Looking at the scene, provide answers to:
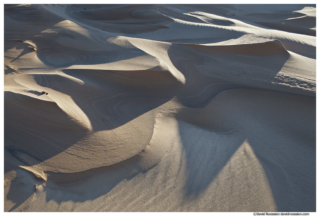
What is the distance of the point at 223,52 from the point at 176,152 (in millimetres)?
1710

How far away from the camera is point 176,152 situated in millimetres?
1613

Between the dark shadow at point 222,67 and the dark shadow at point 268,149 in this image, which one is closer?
the dark shadow at point 268,149

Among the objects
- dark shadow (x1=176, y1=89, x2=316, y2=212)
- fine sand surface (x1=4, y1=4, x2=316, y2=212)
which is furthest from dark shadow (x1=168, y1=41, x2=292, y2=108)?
dark shadow (x1=176, y1=89, x2=316, y2=212)

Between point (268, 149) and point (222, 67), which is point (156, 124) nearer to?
point (268, 149)

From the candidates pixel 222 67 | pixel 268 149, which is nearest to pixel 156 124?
pixel 268 149

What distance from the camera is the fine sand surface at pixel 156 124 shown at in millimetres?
1401

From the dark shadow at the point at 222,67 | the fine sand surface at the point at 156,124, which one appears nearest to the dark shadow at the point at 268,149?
the fine sand surface at the point at 156,124

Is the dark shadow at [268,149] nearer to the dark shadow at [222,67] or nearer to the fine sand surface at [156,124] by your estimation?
the fine sand surface at [156,124]

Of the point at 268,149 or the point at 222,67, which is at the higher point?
the point at 222,67

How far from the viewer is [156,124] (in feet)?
5.89

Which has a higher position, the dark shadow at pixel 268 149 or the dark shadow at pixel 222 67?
the dark shadow at pixel 222 67

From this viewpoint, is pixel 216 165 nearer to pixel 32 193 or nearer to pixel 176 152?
pixel 176 152

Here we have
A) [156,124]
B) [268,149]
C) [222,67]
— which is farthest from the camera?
[222,67]

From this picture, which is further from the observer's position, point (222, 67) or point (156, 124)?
point (222, 67)
